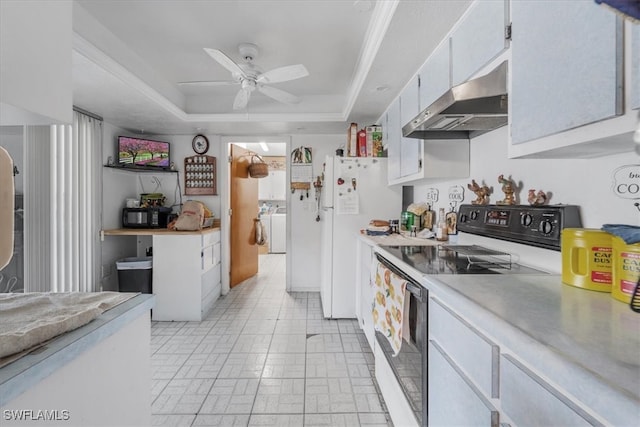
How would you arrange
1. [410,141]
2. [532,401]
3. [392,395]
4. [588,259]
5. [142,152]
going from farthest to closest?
[142,152] → [410,141] → [392,395] → [588,259] → [532,401]

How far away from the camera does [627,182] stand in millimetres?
957

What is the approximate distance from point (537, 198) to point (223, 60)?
1.99m

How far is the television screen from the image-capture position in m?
3.25

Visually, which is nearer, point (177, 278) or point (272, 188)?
point (177, 278)

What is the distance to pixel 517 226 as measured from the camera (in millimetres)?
1326

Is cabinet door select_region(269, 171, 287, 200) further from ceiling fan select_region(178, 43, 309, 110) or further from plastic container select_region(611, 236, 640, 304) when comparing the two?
plastic container select_region(611, 236, 640, 304)

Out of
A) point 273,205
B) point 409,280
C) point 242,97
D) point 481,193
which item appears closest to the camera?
point 409,280

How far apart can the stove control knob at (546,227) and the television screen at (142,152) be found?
12.4 ft

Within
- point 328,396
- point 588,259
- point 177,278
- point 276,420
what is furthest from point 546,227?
point 177,278

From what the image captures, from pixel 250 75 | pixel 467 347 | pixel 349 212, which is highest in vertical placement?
pixel 250 75

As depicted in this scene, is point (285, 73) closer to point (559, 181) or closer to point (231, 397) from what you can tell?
point (559, 181)

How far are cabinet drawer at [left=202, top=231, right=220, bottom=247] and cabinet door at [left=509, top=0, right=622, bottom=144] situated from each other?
2876 mm

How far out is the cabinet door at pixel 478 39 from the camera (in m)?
1.17

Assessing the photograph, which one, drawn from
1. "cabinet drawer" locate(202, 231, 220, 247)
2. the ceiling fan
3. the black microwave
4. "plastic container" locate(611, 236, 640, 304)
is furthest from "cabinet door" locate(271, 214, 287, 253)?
"plastic container" locate(611, 236, 640, 304)
